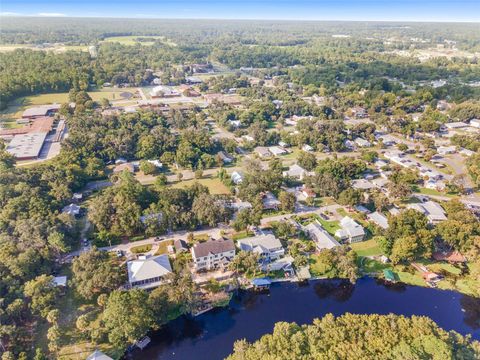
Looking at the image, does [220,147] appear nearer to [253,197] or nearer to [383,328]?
[253,197]

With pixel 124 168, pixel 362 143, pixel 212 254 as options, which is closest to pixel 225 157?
pixel 124 168

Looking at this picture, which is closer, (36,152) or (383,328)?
(383,328)

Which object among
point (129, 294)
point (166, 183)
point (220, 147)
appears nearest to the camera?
point (129, 294)

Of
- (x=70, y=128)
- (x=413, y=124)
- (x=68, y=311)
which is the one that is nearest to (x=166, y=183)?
(x=68, y=311)

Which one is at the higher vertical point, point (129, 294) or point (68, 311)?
point (129, 294)

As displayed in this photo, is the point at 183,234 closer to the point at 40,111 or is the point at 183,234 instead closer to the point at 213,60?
the point at 40,111

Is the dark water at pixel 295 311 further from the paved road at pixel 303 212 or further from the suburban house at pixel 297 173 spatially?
the suburban house at pixel 297 173

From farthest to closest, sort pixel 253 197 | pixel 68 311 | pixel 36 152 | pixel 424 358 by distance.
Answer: pixel 36 152
pixel 253 197
pixel 68 311
pixel 424 358

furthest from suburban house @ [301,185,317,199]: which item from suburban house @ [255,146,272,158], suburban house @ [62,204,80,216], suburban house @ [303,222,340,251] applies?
suburban house @ [62,204,80,216]
